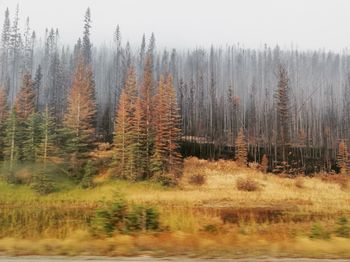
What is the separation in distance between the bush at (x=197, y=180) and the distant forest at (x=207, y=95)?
190 inches

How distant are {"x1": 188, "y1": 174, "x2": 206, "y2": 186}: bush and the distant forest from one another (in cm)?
482

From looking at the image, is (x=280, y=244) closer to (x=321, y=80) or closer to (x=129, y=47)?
→ (x=129, y=47)

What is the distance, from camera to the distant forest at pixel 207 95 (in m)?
66.7

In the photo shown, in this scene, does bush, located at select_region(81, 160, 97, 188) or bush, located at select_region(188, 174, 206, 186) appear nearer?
bush, located at select_region(81, 160, 97, 188)

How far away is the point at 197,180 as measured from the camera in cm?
5597

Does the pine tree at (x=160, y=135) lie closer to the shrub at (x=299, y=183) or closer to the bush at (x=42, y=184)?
the bush at (x=42, y=184)

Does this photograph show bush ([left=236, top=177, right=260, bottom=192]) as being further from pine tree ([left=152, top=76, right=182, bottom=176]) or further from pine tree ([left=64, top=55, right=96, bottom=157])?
pine tree ([left=64, top=55, right=96, bottom=157])

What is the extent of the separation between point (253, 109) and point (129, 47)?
30086 mm

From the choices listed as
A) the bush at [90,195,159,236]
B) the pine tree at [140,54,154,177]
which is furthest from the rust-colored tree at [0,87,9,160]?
the bush at [90,195,159,236]

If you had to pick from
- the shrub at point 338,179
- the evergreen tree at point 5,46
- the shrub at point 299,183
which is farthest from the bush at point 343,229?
the evergreen tree at point 5,46

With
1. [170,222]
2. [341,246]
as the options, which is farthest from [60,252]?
[170,222]

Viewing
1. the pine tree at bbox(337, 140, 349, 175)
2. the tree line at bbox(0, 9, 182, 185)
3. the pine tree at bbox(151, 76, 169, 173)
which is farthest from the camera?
the pine tree at bbox(337, 140, 349, 175)

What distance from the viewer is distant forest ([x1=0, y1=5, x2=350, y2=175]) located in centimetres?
6670

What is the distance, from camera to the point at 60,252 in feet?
28.6
